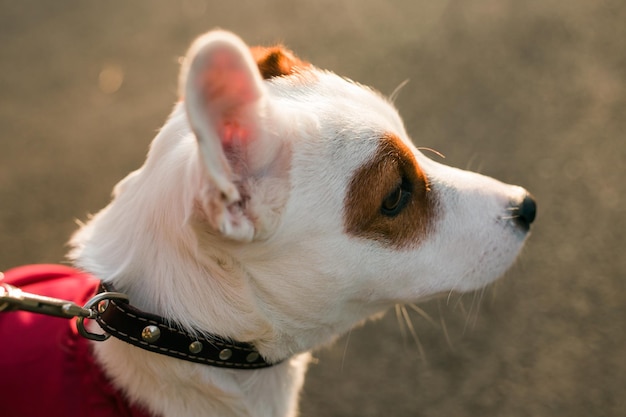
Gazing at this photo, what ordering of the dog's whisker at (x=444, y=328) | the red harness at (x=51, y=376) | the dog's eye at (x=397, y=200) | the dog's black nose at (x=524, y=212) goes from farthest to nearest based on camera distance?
1. the dog's whisker at (x=444, y=328)
2. the dog's black nose at (x=524, y=212)
3. the dog's eye at (x=397, y=200)
4. the red harness at (x=51, y=376)

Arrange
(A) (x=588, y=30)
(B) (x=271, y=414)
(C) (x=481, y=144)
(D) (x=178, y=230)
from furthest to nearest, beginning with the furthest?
1. (A) (x=588, y=30)
2. (C) (x=481, y=144)
3. (B) (x=271, y=414)
4. (D) (x=178, y=230)

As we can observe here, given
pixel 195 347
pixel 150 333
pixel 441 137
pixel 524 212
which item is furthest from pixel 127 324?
pixel 441 137

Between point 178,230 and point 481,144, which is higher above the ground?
point 178,230

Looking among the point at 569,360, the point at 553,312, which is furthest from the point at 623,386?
the point at 553,312

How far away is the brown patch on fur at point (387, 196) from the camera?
71.7 inches

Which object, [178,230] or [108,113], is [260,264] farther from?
[108,113]

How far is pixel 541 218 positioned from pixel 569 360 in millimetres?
924

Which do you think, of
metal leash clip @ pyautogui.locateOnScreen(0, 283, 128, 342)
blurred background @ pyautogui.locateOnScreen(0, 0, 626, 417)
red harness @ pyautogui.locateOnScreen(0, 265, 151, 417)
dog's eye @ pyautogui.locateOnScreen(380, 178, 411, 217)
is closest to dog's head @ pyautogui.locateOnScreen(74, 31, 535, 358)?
dog's eye @ pyautogui.locateOnScreen(380, 178, 411, 217)

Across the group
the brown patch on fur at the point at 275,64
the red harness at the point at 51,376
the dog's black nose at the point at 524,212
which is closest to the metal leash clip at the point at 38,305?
the red harness at the point at 51,376

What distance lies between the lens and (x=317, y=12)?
5434 mm

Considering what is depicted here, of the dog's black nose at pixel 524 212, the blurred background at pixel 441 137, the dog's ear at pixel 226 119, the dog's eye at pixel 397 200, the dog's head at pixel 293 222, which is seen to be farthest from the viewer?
the blurred background at pixel 441 137

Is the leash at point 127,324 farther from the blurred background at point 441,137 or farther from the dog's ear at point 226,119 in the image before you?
the blurred background at point 441,137

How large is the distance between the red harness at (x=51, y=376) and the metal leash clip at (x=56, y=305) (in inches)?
8.8

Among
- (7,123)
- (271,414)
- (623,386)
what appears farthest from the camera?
(7,123)
